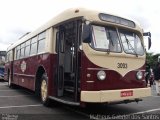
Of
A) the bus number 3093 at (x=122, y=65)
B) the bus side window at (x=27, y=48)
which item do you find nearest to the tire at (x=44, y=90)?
the bus number 3093 at (x=122, y=65)

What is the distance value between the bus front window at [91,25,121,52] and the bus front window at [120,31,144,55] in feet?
0.94

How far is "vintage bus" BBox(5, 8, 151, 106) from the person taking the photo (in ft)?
29.5

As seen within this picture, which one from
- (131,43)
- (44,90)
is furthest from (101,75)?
(44,90)

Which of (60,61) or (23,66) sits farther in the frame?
(23,66)

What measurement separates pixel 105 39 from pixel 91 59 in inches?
33.6

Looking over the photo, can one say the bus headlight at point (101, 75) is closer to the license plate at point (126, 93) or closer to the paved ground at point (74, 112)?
the license plate at point (126, 93)

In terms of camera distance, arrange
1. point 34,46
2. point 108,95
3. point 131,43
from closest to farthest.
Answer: point 108,95, point 131,43, point 34,46

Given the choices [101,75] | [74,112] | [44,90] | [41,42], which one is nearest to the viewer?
[101,75]

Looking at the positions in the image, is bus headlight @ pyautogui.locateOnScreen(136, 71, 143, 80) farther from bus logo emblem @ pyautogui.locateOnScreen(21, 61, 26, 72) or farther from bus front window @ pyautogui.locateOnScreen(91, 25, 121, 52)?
bus logo emblem @ pyautogui.locateOnScreen(21, 61, 26, 72)

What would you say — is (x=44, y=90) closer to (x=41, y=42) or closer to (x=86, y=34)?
(x=41, y=42)

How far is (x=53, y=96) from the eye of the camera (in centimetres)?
1076

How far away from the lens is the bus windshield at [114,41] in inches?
366

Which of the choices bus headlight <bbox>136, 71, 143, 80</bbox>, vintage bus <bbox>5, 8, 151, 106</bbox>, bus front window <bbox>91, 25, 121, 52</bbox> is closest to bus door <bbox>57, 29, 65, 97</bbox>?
vintage bus <bbox>5, 8, 151, 106</bbox>

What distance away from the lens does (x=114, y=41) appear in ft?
31.9
